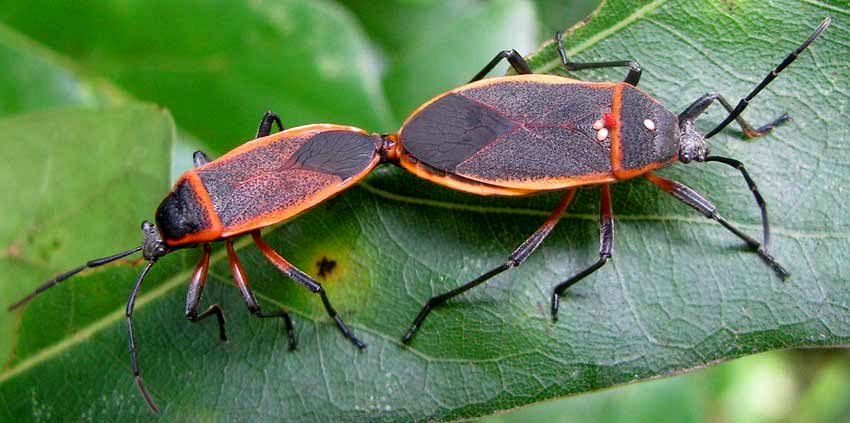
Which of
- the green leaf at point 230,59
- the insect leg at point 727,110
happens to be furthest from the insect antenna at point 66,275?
the insect leg at point 727,110

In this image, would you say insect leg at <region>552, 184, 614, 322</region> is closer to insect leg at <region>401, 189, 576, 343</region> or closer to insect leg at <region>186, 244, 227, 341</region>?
insect leg at <region>401, 189, 576, 343</region>

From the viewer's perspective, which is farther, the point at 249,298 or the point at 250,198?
the point at 250,198

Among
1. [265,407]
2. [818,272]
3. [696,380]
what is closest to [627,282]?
[818,272]

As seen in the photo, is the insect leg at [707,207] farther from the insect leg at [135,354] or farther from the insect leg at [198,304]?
the insect leg at [135,354]

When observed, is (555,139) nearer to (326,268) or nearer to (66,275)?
(326,268)

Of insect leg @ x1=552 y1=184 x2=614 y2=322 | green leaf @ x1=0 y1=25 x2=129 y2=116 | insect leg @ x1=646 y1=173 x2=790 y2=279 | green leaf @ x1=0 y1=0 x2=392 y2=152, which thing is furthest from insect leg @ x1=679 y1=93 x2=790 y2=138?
green leaf @ x1=0 y1=25 x2=129 y2=116

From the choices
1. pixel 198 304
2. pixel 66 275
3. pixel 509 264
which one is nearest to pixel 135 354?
pixel 198 304

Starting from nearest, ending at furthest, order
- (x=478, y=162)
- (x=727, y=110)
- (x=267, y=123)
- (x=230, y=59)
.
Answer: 1. (x=727, y=110)
2. (x=478, y=162)
3. (x=267, y=123)
4. (x=230, y=59)

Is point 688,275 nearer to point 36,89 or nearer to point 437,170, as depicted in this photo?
point 437,170
